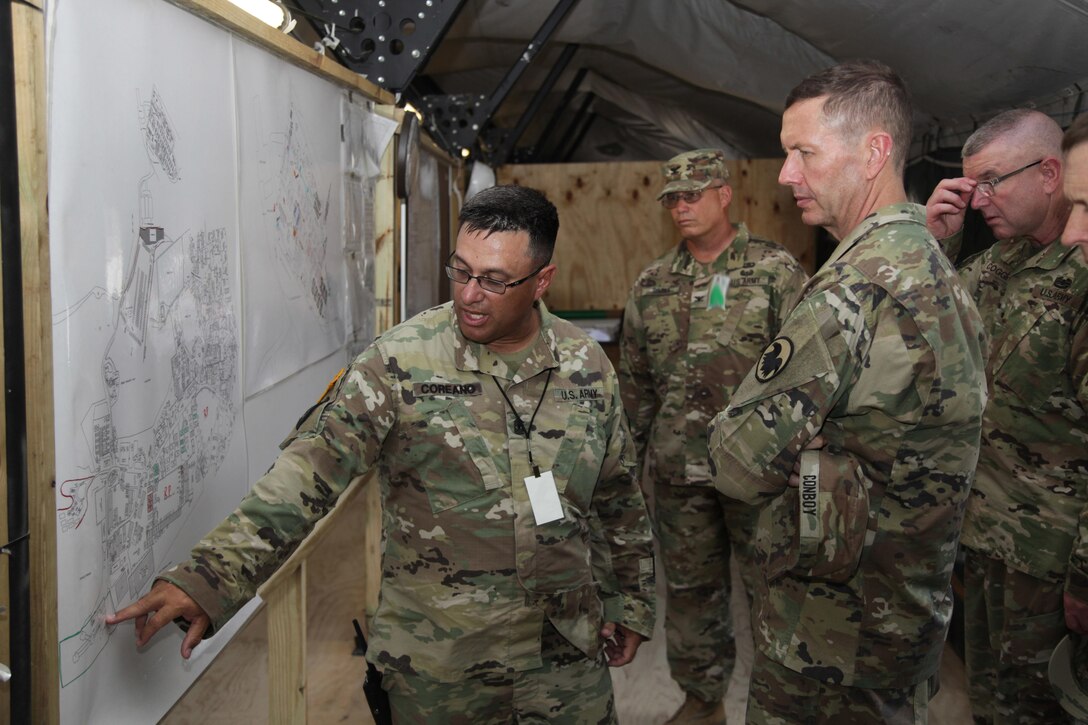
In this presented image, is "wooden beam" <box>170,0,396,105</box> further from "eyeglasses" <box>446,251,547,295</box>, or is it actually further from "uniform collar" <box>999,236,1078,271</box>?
"uniform collar" <box>999,236,1078,271</box>

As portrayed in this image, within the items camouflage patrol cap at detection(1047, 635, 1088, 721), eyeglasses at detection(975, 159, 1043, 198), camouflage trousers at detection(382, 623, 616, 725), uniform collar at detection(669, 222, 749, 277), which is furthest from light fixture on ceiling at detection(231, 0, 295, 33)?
camouflage patrol cap at detection(1047, 635, 1088, 721)

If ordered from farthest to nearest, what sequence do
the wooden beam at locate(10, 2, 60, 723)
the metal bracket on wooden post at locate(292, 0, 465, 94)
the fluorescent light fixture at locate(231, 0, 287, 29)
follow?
1. the metal bracket on wooden post at locate(292, 0, 465, 94)
2. the fluorescent light fixture at locate(231, 0, 287, 29)
3. the wooden beam at locate(10, 2, 60, 723)

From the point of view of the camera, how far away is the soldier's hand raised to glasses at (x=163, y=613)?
106cm

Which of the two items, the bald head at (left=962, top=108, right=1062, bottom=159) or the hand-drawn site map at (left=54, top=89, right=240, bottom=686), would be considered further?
the bald head at (left=962, top=108, right=1062, bottom=159)

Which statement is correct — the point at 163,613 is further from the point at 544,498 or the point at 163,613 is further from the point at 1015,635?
the point at 1015,635

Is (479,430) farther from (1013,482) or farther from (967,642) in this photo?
(967,642)

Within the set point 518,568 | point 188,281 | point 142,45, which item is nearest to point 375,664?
point 518,568

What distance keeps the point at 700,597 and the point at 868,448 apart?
148 cm

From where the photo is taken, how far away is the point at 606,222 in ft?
17.8

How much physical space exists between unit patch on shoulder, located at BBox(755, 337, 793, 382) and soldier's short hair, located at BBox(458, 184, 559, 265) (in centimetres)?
44

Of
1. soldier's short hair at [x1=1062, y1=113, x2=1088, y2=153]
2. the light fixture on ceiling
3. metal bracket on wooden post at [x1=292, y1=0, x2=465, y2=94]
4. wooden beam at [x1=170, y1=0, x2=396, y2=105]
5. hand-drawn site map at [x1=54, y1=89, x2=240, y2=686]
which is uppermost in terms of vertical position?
metal bracket on wooden post at [x1=292, y1=0, x2=465, y2=94]

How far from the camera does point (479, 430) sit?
1.45m

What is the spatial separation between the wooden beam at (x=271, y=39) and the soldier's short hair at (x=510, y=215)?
1.67 feet

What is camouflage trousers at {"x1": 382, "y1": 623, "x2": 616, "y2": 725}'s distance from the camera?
57.4 inches
